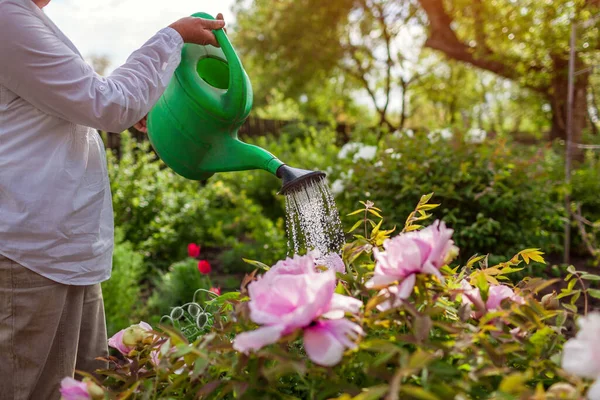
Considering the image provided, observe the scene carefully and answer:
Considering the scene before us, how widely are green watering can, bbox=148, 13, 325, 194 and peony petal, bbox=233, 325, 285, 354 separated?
737mm

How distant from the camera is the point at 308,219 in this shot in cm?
145

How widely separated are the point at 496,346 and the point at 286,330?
12.2 inches

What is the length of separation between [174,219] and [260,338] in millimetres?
3877

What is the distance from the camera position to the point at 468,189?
10.1 feet

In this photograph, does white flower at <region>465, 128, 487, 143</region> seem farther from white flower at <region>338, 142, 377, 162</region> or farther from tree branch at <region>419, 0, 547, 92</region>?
tree branch at <region>419, 0, 547, 92</region>

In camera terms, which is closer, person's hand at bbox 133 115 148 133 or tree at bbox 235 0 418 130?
person's hand at bbox 133 115 148 133

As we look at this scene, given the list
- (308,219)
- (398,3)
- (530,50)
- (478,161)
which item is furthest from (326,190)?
(398,3)

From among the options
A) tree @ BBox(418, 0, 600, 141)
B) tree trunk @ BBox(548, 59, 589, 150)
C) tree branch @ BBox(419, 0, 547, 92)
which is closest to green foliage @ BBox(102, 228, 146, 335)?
tree @ BBox(418, 0, 600, 141)

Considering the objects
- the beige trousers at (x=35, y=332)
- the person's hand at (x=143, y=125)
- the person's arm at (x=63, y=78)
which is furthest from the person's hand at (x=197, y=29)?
the beige trousers at (x=35, y=332)

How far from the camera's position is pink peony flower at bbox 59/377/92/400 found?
0.80 m

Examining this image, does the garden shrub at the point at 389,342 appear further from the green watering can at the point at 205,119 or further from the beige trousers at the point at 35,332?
the green watering can at the point at 205,119

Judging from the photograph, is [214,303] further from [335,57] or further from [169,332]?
[335,57]

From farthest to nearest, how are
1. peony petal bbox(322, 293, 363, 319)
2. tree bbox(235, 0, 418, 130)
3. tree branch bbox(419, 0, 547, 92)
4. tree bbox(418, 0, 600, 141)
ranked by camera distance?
1. tree bbox(235, 0, 418, 130)
2. tree branch bbox(419, 0, 547, 92)
3. tree bbox(418, 0, 600, 141)
4. peony petal bbox(322, 293, 363, 319)

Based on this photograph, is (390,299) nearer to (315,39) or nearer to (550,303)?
(550,303)
